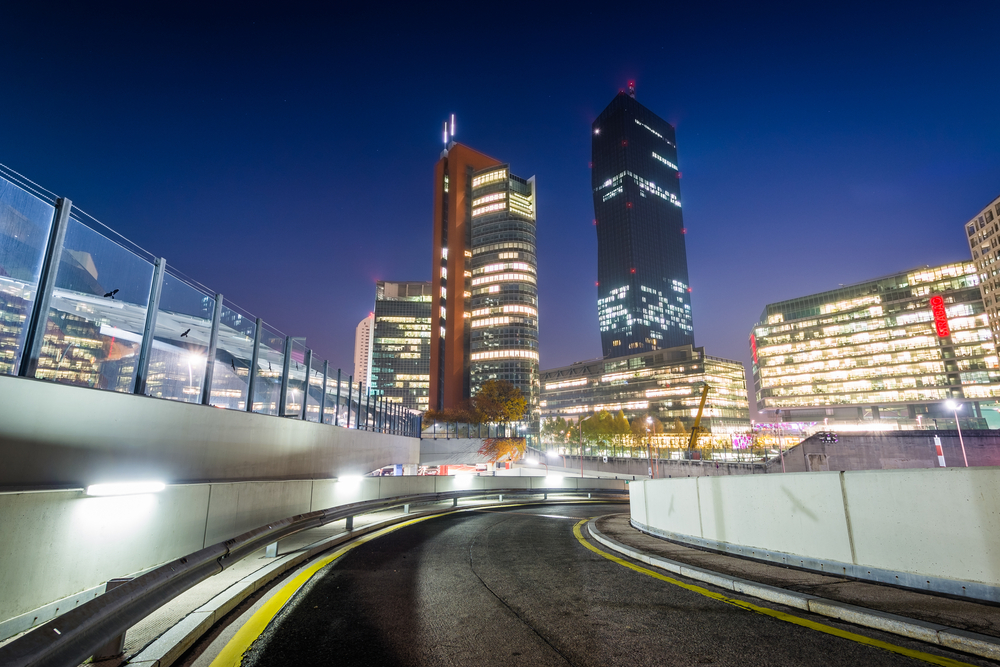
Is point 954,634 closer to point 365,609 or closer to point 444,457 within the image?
point 365,609

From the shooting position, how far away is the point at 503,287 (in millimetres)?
137000

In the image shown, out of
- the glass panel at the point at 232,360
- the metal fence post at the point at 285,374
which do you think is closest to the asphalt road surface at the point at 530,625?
the glass panel at the point at 232,360

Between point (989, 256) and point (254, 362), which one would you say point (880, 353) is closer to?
point (989, 256)

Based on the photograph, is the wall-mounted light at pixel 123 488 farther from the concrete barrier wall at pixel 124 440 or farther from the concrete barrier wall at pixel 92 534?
the concrete barrier wall at pixel 124 440

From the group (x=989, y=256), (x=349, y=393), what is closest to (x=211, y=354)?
(x=349, y=393)

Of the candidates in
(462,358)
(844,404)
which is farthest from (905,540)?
(844,404)

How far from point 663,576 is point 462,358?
13206cm

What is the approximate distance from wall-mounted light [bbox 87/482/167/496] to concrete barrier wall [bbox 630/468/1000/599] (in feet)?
26.1

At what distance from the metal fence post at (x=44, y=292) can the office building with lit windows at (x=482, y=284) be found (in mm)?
119752

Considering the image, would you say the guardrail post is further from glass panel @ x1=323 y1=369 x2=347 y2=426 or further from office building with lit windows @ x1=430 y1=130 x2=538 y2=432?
office building with lit windows @ x1=430 y1=130 x2=538 y2=432

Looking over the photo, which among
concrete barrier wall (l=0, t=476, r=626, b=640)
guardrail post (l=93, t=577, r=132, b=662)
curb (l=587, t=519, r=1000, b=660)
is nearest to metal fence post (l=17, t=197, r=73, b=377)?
concrete barrier wall (l=0, t=476, r=626, b=640)

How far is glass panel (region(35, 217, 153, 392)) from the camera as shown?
7.24 metres

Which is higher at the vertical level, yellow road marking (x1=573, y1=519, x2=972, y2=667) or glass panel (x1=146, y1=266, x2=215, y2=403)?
glass panel (x1=146, y1=266, x2=215, y2=403)

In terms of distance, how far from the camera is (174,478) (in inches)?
365
